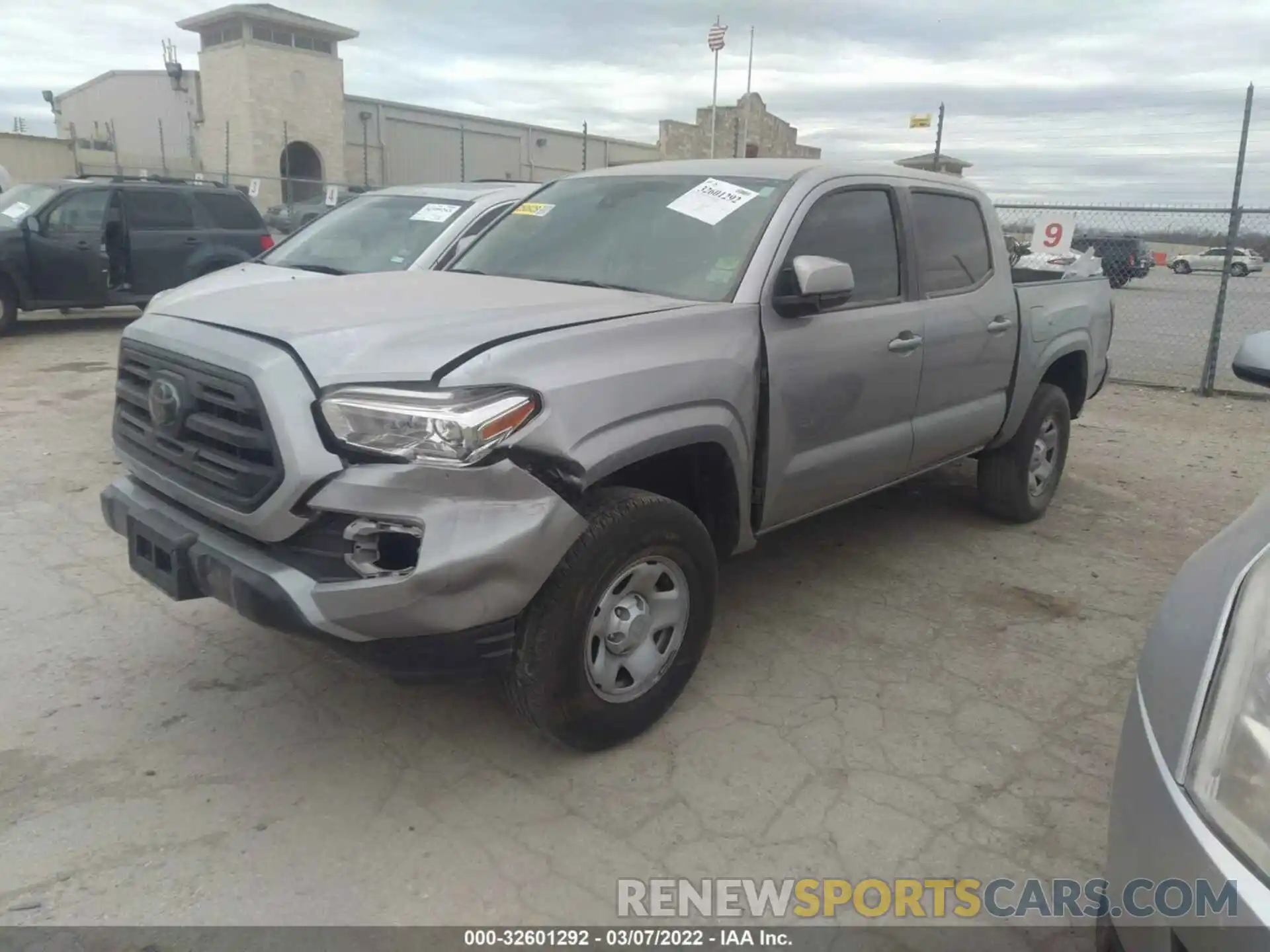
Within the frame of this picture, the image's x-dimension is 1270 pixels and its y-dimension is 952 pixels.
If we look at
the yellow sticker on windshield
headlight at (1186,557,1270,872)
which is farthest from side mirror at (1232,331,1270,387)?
the yellow sticker on windshield

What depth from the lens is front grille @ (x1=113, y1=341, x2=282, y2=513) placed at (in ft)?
8.62

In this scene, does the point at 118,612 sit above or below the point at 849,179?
below

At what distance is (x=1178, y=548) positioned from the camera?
5289 mm

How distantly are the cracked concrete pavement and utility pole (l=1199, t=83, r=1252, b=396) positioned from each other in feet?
19.5

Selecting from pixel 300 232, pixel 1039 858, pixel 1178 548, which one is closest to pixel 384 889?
pixel 1039 858

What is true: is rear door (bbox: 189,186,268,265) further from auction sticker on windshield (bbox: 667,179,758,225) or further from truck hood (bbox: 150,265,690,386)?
auction sticker on windshield (bbox: 667,179,758,225)

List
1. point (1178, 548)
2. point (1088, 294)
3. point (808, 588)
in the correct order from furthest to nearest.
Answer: point (1088, 294) → point (1178, 548) → point (808, 588)

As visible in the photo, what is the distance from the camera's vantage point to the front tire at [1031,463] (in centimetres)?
539

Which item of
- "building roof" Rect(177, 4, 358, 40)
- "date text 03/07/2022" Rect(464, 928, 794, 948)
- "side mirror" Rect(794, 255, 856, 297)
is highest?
"building roof" Rect(177, 4, 358, 40)

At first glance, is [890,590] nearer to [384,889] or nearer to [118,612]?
[384,889]

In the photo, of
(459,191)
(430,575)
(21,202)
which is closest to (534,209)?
(430,575)

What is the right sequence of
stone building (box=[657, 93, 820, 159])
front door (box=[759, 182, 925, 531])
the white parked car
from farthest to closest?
stone building (box=[657, 93, 820, 159])
the white parked car
front door (box=[759, 182, 925, 531])

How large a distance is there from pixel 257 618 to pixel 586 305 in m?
1.42

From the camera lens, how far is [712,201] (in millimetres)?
3809
